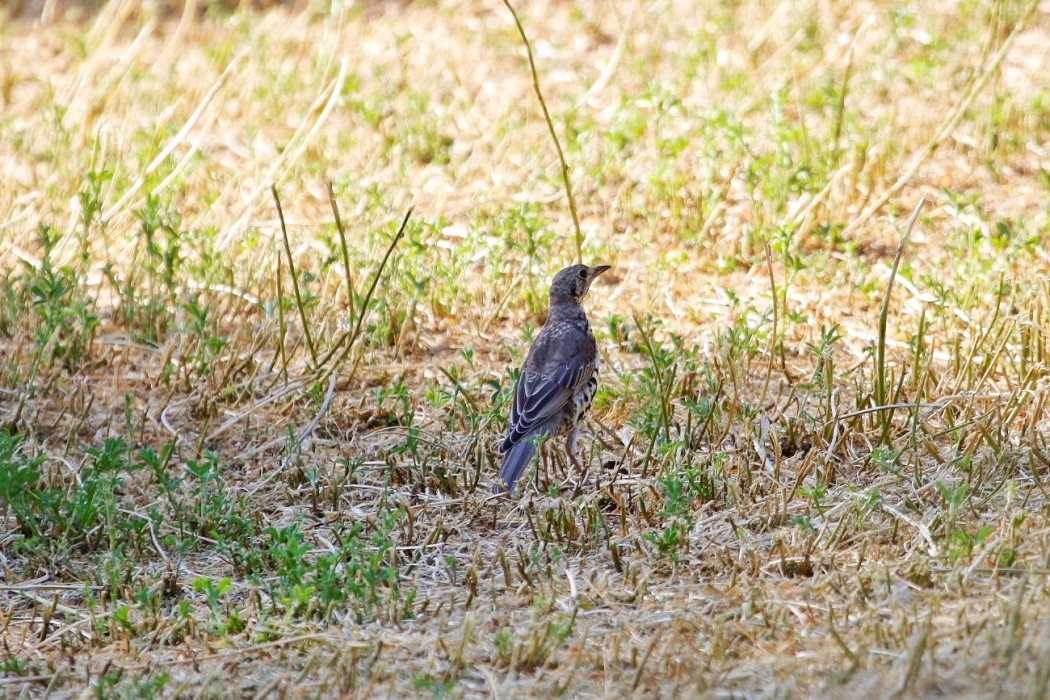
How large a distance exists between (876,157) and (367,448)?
4221 mm

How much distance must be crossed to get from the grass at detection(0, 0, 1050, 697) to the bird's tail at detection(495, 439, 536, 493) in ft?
0.37

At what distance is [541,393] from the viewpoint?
5.76m

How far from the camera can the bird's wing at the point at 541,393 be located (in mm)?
5672

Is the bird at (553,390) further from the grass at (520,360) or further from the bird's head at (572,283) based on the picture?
the grass at (520,360)

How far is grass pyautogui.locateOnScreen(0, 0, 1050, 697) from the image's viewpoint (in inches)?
171

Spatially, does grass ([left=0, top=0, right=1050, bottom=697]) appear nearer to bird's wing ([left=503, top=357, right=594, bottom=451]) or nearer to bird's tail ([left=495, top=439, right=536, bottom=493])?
bird's tail ([left=495, top=439, right=536, bottom=493])

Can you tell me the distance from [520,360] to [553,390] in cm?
107

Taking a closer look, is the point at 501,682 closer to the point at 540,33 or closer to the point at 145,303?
the point at 145,303

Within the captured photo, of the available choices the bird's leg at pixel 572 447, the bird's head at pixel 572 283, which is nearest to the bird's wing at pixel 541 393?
the bird's leg at pixel 572 447

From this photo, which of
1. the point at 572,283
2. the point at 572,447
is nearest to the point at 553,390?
the point at 572,447

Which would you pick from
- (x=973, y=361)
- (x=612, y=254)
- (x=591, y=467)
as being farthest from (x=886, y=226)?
(x=591, y=467)

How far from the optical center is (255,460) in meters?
6.13

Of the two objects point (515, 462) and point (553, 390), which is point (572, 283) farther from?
point (515, 462)

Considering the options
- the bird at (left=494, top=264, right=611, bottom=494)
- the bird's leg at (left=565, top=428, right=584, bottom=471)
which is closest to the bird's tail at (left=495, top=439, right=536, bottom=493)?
the bird at (left=494, top=264, right=611, bottom=494)
